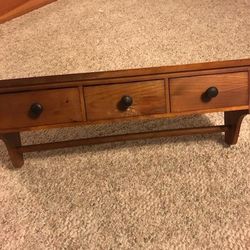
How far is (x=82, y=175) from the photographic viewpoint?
1.08 metres

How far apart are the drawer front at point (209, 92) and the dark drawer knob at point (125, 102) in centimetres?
12

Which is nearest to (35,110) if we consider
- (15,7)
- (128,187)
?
(128,187)

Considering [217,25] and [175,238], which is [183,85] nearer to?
[175,238]

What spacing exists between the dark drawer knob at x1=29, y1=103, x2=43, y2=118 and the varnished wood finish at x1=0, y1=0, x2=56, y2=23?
134 cm

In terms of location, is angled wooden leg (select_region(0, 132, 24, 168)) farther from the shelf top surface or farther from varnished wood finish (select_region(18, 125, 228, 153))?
the shelf top surface

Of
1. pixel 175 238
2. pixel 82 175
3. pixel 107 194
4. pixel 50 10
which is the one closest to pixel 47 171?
pixel 82 175

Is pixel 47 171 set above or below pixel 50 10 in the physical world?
below

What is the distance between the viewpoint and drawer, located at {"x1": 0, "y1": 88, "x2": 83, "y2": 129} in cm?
92

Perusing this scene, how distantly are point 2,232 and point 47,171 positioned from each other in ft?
0.80

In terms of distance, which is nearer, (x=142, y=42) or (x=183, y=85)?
(x=183, y=85)

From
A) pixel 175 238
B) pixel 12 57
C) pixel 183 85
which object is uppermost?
pixel 183 85

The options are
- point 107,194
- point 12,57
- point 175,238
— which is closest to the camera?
point 175,238

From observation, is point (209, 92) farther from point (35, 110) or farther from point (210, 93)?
point (35, 110)

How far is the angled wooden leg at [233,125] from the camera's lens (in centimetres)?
108
